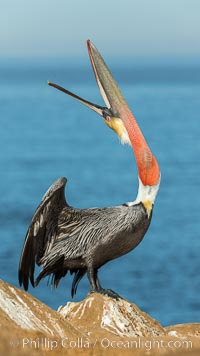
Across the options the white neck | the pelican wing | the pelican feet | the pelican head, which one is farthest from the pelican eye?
the pelican feet

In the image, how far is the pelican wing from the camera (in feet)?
37.7

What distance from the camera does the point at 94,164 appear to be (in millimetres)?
64938

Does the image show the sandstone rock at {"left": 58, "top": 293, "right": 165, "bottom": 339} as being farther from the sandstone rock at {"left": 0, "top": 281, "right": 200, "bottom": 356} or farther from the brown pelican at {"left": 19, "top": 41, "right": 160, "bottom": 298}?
the brown pelican at {"left": 19, "top": 41, "right": 160, "bottom": 298}

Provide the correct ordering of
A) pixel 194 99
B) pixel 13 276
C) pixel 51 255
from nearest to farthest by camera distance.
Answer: pixel 51 255
pixel 13 276
pixel 194 99

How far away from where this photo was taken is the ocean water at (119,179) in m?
35.3

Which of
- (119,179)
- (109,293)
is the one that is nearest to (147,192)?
(109,293)

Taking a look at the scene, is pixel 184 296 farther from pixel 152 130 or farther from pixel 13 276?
pixel 152 130

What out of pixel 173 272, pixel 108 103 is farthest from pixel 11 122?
pixel 108 103

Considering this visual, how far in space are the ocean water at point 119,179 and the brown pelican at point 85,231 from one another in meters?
6.45

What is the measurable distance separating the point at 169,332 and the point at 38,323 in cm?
192

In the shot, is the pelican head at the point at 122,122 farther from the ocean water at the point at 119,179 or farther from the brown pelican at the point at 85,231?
the ocean water at the point at 119,179

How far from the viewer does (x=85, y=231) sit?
1170 cm

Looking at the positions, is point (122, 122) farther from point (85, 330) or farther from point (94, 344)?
point (94, 344)

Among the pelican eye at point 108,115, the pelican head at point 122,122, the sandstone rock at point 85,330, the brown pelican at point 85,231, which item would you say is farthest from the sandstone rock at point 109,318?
the pelican eye at point 108,115
